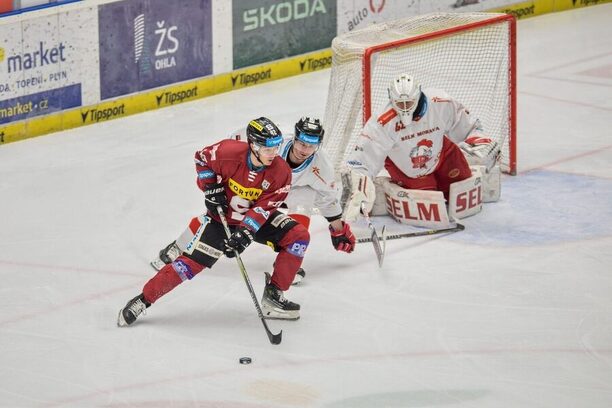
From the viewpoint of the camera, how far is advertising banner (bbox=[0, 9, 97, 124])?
9.06 m

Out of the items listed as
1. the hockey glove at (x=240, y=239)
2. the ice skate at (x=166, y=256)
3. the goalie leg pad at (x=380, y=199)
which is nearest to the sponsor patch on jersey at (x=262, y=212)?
the hockey glove at (x=240, y=239)

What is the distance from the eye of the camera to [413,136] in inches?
304

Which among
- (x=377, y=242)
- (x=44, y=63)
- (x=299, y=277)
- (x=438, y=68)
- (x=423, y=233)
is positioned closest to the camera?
(x=299, y=277)

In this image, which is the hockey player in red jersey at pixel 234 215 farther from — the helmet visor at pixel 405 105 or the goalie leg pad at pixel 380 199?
the goalie leg pad at pixel 380 199

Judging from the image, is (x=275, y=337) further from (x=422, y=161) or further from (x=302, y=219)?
(x=422, y=161)

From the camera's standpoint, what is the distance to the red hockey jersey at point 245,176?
6254mm

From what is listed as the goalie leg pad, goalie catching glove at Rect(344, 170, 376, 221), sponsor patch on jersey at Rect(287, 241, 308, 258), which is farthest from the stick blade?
the goalie leg pad

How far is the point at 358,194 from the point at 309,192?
572mm

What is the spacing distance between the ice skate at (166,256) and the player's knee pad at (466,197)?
5.69 feet

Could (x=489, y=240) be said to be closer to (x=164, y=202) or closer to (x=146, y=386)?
(x=164, y=202)

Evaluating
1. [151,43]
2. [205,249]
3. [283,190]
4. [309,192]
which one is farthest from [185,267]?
[151,43]

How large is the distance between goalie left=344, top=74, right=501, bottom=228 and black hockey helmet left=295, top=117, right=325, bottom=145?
3.21 ft

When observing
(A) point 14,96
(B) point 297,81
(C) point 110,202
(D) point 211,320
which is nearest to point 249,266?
(D) point 211,320

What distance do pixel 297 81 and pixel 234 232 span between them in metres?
4.89
